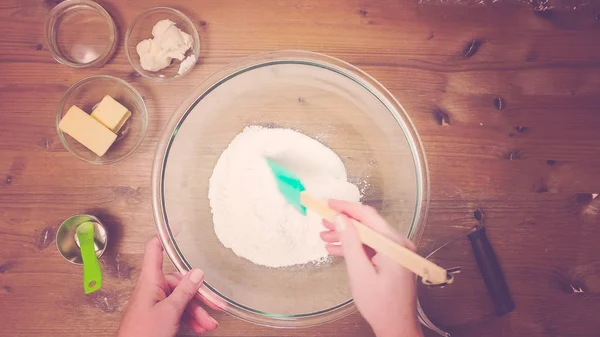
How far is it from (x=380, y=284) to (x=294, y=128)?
1.40 feet

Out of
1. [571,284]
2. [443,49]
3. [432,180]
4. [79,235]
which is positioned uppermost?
[443,49]

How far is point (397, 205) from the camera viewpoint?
1066 millimetres

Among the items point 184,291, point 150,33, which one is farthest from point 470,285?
point 150,33

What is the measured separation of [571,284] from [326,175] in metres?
0.67

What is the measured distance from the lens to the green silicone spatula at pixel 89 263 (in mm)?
988

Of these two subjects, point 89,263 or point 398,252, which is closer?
point 398,252

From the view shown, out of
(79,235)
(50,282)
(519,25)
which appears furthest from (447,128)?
(50,282)

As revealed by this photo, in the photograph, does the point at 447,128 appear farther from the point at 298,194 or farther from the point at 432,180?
the point at 298,194

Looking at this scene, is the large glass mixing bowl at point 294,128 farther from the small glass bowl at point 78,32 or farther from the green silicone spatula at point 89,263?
the small glass bowl at point 78,32

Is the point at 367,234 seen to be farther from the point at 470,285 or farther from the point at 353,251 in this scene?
the point at 470,285

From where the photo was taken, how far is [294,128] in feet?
3.56

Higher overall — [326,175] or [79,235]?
[326,175]

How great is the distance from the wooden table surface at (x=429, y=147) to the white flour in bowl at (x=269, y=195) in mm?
174

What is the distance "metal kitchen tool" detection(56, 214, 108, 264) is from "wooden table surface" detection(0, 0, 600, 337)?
0.03m
